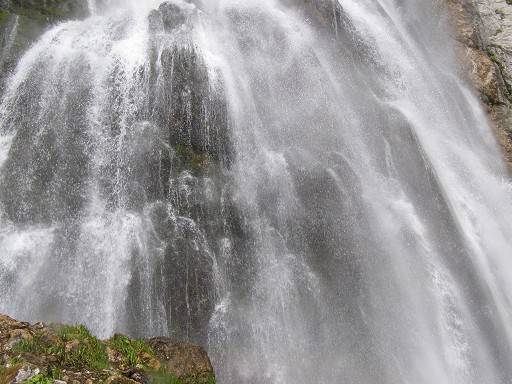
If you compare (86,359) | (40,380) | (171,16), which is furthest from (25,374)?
(171,16)

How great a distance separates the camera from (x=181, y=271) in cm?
1489

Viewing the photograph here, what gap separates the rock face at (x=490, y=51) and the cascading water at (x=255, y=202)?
8.17ft

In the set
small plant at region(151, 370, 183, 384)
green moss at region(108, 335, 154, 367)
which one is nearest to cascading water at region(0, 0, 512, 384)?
green moss at region(108, 335, 154, 367)

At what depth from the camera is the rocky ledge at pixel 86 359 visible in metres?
6.82

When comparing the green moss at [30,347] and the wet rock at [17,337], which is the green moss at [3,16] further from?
the green moss at [30,347]

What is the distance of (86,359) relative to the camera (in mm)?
7660

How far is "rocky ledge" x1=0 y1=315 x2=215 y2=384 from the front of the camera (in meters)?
6.82

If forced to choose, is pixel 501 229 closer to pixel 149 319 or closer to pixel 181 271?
pixel 181 271

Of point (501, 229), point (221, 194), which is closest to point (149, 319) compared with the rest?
point (221, 194)

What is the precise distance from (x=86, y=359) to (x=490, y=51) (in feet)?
94.0

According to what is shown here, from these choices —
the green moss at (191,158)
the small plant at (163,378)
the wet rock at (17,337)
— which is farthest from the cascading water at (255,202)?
the wet rock at (17,337)

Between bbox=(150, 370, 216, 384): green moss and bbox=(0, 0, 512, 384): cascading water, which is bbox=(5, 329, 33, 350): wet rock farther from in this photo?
bbox=(0, 0, 512, 384): cascading water

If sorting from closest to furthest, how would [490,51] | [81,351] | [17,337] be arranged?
[17,337], [81,351], [490,51]

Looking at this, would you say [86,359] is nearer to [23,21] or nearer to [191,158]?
[191,158]
